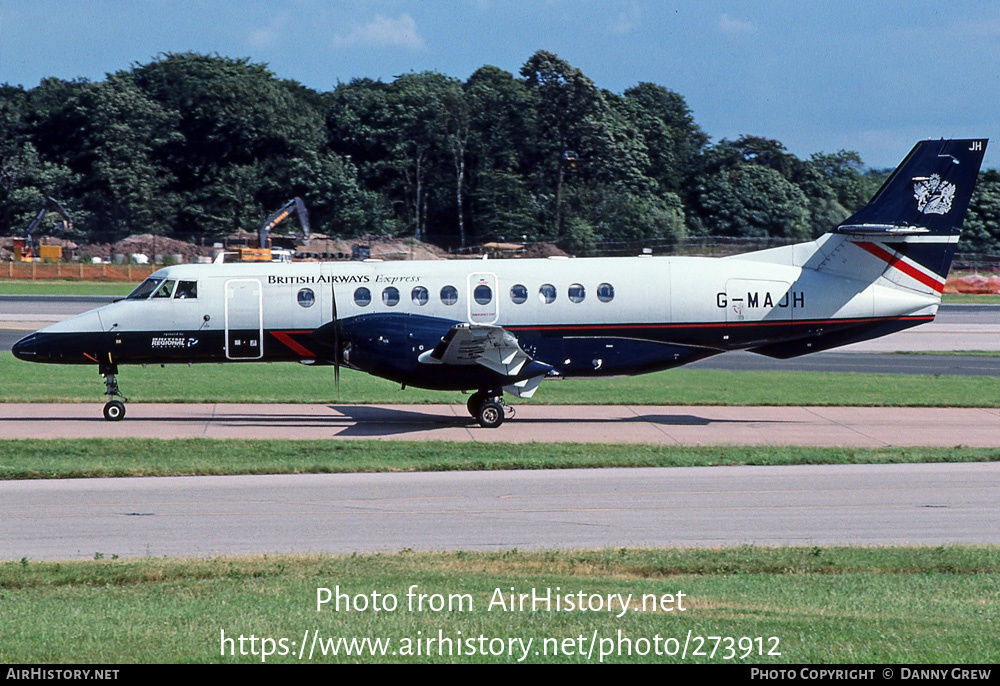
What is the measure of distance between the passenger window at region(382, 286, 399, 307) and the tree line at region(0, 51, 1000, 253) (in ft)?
156

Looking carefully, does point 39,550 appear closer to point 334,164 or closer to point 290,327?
point 290,327

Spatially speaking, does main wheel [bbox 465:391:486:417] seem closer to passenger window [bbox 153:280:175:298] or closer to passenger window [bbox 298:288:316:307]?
passenger window [bbox 298:288:316:307]

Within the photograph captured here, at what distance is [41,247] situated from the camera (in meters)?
78.3

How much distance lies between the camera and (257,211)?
260 ft

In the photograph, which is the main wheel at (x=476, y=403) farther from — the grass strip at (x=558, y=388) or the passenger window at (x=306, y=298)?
the passenger window at (x=306, y=298)

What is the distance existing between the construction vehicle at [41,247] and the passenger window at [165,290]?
57.5 meters

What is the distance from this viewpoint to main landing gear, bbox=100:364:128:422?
952 inches

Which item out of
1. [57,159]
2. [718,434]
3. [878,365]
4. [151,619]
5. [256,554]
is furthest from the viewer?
[57,159]

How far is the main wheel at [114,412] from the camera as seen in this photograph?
2416cm

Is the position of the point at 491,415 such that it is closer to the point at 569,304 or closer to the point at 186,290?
the point at 569,304

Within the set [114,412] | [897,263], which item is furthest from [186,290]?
[897,263]

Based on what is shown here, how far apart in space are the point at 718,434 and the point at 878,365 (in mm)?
15535

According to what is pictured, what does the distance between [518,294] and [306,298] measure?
477 cm

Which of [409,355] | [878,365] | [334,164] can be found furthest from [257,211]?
[409,355]
